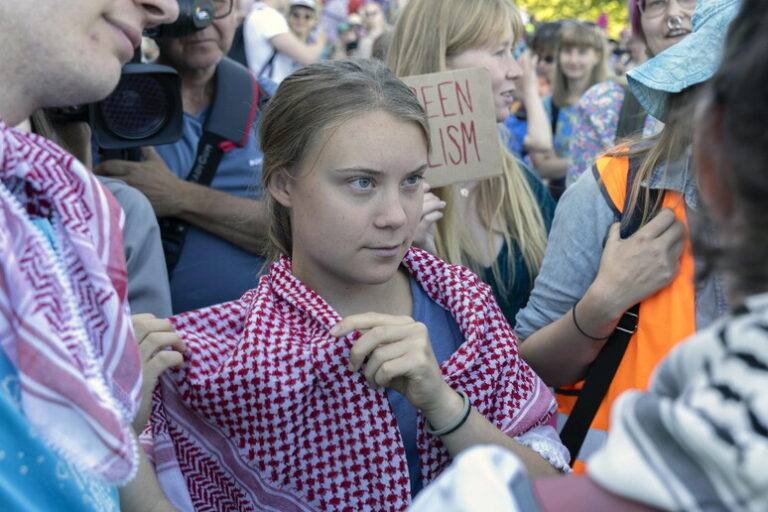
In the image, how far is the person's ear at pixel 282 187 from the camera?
187 cm

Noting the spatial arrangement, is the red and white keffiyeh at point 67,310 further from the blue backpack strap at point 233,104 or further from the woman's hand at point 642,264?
the blue backpack strap at point 233,104

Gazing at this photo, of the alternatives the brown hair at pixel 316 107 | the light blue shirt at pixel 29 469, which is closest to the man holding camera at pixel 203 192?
the brown hair at pixel 316 107

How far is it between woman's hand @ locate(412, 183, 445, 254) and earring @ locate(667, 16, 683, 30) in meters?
1.35

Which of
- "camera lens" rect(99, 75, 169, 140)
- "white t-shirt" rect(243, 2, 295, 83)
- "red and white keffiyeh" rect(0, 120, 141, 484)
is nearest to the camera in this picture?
"red and white keffiyeh" rect(0, 120, 141, 484)

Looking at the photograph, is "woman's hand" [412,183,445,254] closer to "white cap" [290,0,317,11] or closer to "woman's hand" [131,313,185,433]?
"woman's hand" [131,313,185,433]

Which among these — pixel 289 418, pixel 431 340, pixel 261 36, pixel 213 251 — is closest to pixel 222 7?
pixel 213 251

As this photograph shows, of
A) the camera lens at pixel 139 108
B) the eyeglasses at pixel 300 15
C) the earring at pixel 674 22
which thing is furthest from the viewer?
the eyeglasses at pixel 300 15

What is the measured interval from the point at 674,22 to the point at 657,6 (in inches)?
5.6

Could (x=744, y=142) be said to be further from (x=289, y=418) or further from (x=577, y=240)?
(x=577, y=240)

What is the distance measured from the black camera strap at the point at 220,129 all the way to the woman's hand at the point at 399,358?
1293 mm

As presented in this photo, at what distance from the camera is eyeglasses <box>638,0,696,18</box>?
127 inches

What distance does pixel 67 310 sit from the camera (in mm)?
1169

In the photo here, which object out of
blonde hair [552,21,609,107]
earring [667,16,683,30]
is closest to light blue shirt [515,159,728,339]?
earring [667,16,683,30]

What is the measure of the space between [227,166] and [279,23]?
3.22 m
